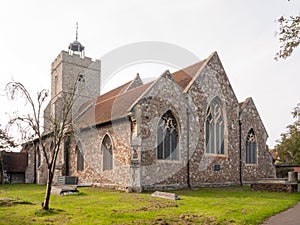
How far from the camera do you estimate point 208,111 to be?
22.5 meters

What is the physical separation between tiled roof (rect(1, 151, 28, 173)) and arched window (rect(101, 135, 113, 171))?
17.6 metres

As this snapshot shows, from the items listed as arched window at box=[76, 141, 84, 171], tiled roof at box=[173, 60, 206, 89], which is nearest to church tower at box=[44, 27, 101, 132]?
arched window at box=[76, 141, 84, 171]

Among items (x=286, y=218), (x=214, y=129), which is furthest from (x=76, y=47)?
(x=286, y=218)

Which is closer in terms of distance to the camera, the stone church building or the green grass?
the green grass

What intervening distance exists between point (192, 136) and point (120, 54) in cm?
883

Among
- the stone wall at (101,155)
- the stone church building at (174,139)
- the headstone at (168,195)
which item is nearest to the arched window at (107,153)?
the stone church building at (174,139)

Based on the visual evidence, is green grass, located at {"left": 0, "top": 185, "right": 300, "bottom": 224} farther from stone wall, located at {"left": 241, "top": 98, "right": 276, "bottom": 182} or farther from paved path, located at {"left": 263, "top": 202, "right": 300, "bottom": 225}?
stone wall, located at {"left": 241, "top": 98, "right": 276, "bottom": 182}

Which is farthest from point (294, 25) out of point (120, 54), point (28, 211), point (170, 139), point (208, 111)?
point (120, 54)

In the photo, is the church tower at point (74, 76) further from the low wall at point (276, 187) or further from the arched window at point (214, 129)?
the low wall at point (276, 187)

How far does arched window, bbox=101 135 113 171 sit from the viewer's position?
20548 mm

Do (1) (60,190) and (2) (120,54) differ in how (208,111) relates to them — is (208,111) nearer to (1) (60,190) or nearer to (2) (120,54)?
(2) (120,54)

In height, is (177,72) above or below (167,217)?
above

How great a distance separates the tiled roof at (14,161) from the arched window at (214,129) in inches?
921

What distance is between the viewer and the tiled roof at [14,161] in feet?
112
